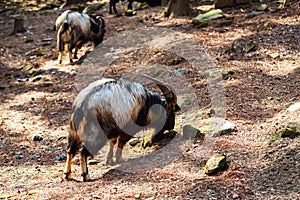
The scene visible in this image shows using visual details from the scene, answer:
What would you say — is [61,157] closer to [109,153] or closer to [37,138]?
[109,153]

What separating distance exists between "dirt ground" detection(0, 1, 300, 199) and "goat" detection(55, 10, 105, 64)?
21.6 inches

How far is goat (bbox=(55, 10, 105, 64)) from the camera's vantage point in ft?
39.0

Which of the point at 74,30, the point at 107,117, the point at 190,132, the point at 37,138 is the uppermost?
the point at 107,117

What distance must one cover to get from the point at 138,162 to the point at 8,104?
15.5 ft

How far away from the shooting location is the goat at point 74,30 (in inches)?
468

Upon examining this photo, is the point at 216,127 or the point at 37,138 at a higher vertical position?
the point at 216,127

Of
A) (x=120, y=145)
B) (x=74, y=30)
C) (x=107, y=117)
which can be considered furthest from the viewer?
(x=74, y=30)

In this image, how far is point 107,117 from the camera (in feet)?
19.8

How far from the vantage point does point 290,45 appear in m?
10.0

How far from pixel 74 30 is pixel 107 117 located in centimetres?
641

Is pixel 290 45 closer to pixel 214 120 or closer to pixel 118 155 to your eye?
pixel 214 120

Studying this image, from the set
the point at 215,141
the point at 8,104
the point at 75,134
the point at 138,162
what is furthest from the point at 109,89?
the point at 8,104

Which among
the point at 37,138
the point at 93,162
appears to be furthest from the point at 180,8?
the point at 93,162

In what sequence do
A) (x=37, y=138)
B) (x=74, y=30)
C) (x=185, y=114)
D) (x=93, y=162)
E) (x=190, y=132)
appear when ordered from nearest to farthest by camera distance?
(x=93, y=162) → (x=190, y=132) → (x=185, y=114) → (x=37, y=138) → (x=74, y=30)
